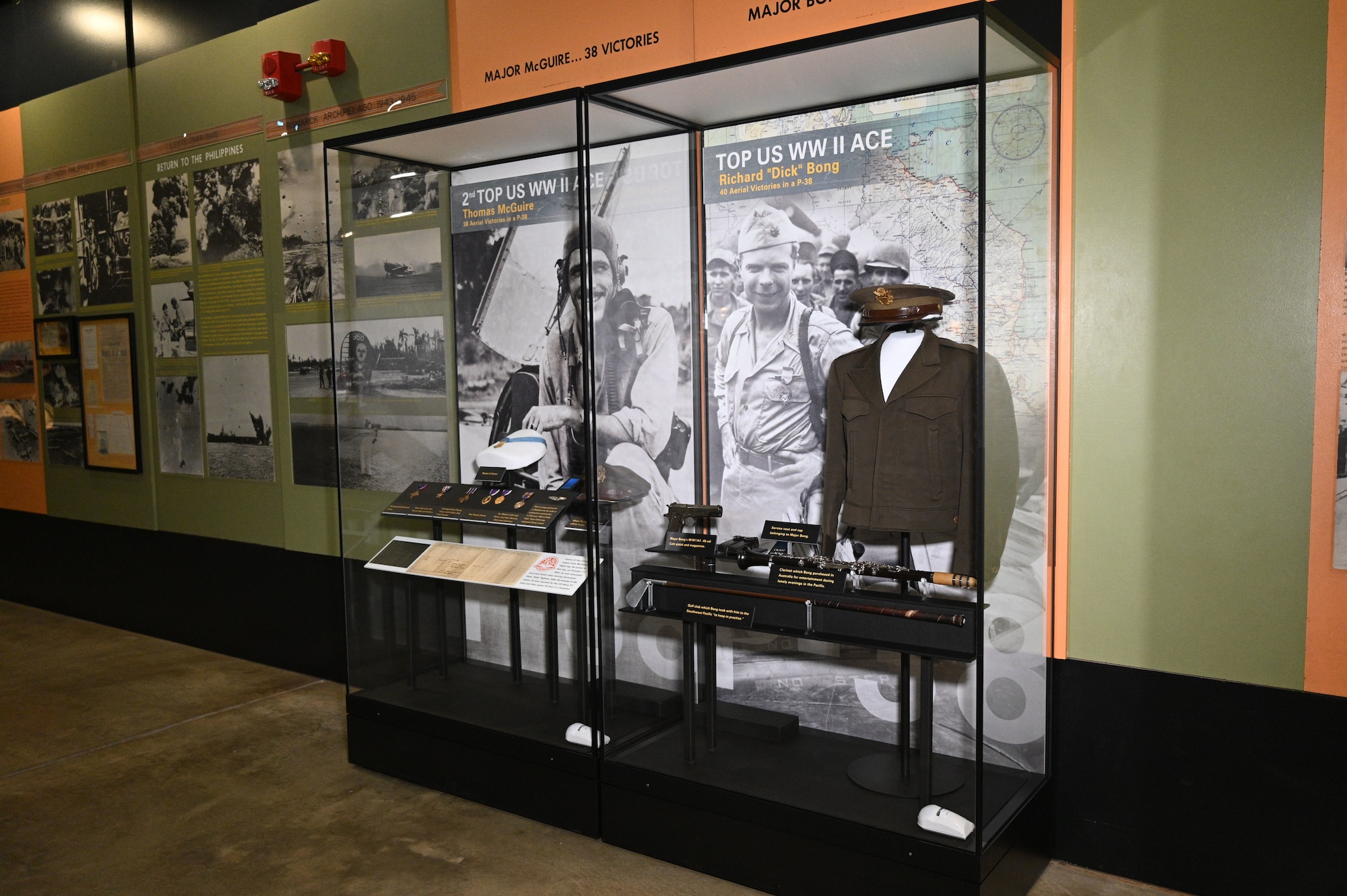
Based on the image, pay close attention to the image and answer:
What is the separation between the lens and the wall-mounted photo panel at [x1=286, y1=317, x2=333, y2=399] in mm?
4793

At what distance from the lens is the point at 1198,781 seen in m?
2.73

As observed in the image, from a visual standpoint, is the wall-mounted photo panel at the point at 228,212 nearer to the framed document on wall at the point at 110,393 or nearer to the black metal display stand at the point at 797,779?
the framed document on wall at the point at 110,393

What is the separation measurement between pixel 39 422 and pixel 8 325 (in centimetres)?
77

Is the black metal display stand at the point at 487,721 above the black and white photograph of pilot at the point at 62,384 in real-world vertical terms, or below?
below

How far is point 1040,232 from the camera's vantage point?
274 cm

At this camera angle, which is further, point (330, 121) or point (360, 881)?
point (330, 121)

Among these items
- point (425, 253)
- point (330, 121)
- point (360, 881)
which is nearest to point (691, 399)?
point (425, 253)

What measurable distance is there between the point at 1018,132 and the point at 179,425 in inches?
194

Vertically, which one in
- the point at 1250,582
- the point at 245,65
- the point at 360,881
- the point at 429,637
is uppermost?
the point at 245,65

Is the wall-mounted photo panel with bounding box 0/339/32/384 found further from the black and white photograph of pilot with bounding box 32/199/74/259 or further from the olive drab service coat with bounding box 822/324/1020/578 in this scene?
the olive drab service coat with bounding box 822/324/1020/578

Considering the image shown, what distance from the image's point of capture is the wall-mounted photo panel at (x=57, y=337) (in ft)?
20.5

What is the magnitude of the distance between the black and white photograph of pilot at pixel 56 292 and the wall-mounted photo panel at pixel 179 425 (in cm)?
113

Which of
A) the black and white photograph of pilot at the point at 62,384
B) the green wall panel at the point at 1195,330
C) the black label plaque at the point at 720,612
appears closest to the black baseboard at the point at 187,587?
the black and white photograph of pilot at the point at 62,384

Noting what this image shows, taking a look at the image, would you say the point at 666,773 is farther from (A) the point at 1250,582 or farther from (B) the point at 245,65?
(B) the point at 245,65
